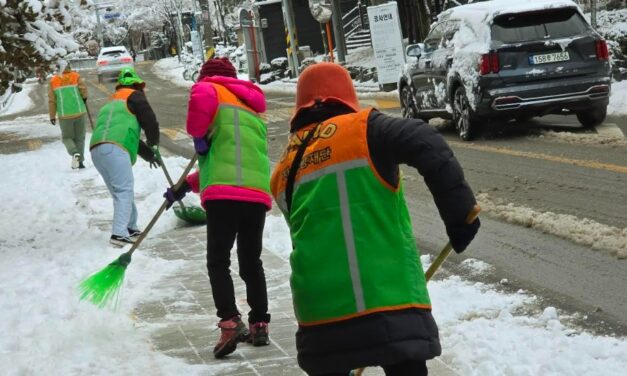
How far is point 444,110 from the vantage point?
14.2 metres

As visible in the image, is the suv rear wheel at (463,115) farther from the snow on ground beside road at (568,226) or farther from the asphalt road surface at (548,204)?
the snow on ground beside road at (568,226)

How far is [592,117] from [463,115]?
66.3 inches

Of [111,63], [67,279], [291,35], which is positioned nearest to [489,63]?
[67,279]

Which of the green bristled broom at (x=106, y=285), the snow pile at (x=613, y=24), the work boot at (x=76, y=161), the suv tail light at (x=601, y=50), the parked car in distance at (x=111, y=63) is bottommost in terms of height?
the parked car in distance at (x=111, y=63)

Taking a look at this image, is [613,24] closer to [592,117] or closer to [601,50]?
[592,117]

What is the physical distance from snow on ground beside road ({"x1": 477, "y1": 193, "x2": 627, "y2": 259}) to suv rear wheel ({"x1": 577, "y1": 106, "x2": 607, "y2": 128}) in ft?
15.9

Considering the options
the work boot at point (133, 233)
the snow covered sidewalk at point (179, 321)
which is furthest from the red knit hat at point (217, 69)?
the work boot at point (133, 233)

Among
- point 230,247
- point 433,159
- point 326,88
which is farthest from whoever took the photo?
point 230,247

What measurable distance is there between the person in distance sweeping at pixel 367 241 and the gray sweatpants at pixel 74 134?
42.5 ft

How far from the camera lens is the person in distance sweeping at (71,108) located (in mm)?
15477

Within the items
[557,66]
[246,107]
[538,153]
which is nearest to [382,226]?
[246,107]

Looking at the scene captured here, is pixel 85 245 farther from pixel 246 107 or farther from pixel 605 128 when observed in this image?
pixel 605 128

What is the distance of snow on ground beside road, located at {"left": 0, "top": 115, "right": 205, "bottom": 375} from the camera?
5441 mm

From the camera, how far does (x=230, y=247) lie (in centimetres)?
550
